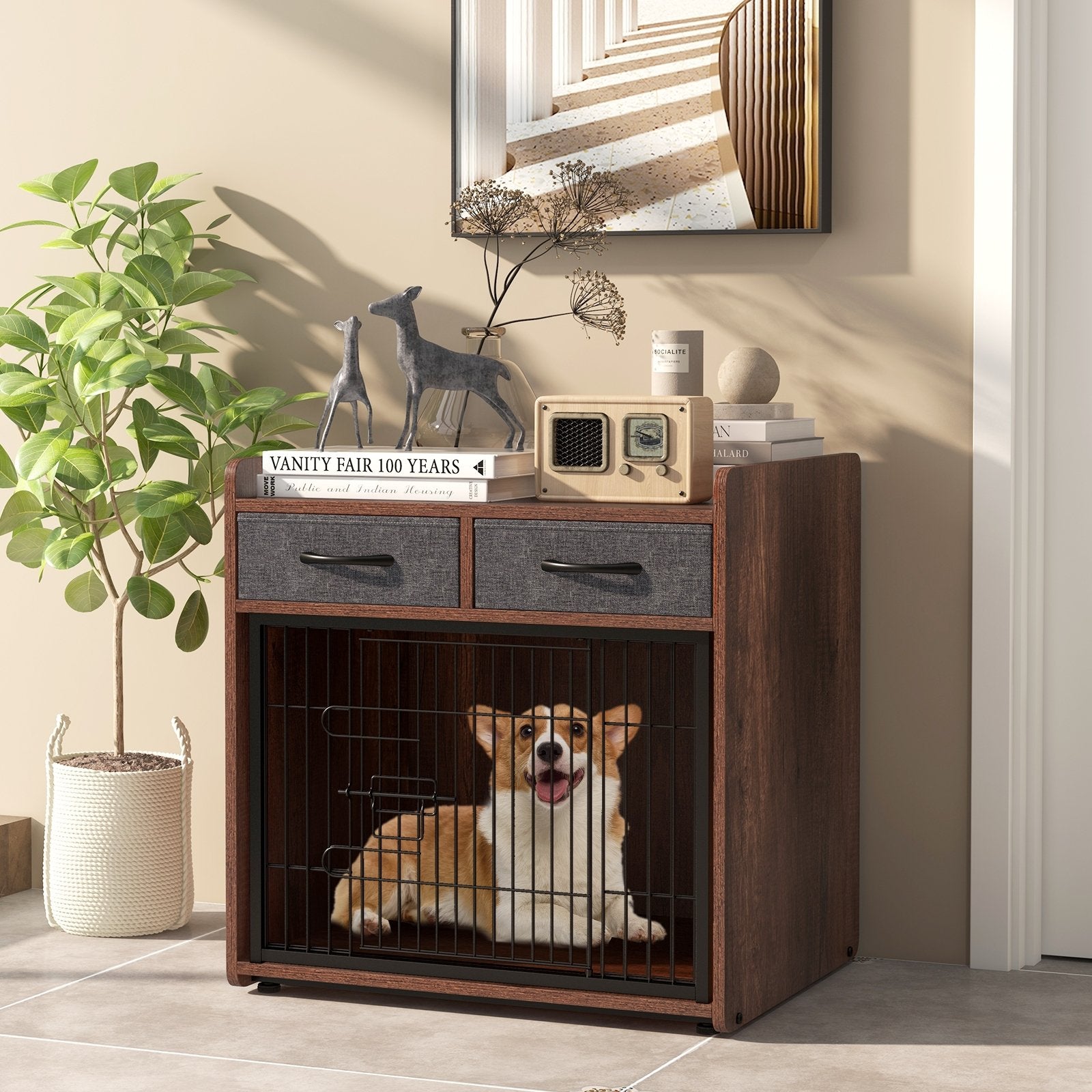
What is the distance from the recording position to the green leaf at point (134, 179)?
3.05 m

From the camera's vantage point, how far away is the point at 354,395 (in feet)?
8.63

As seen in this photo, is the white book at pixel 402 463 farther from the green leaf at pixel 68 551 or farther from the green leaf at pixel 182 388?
the green leaf at pixel 68 551

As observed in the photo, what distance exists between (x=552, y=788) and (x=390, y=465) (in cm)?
55

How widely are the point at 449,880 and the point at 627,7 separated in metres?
1.48

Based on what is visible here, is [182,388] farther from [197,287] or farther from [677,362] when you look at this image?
[677,362]

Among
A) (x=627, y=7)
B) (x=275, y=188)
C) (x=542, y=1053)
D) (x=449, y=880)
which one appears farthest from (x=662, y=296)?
(x=542, y=1053)

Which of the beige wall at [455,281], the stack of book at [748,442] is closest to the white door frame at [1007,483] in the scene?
the beige wall at [455,281]

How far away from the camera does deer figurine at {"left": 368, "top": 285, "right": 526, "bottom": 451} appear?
2.61 m

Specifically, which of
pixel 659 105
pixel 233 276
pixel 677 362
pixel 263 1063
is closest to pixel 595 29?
pixel 659 105

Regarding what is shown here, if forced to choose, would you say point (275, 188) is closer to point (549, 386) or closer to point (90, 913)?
point (549, 386)

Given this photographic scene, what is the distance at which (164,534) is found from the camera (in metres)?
2.92

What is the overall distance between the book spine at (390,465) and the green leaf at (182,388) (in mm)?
348

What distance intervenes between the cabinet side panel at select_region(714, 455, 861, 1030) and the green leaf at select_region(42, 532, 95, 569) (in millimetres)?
1134

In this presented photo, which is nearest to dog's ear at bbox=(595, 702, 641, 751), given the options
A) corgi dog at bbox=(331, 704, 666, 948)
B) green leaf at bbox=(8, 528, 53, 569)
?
corgi dog at bbox=(331, 704, 666, 948)
